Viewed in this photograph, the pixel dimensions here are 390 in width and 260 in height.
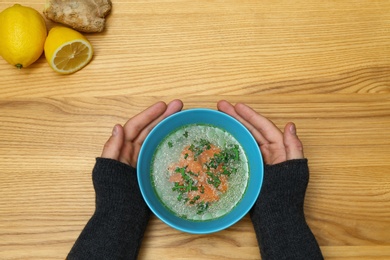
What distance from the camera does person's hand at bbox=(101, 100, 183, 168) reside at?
81 centimetres

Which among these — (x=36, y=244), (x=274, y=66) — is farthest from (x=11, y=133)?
(x=274, y=66)

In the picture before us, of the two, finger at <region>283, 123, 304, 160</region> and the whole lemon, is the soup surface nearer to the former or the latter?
finger at <region>283, 123, 304, 160</region>

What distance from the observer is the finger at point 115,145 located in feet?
2.64

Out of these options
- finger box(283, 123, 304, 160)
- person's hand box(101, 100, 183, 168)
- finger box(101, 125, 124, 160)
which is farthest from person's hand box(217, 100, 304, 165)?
finger box(101, 125, 124, 160)

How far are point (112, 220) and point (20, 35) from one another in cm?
44

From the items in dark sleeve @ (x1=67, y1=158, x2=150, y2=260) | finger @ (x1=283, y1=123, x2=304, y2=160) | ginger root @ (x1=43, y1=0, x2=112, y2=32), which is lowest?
dark sleeve @ (x1=67, y1=158, x2=150, y2=260)

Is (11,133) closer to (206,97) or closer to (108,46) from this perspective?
(108,46)

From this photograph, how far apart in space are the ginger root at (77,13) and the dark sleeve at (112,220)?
32cm

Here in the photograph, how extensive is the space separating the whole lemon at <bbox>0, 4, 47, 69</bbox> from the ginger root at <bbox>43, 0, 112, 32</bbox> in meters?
0.04

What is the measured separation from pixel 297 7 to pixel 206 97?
0.33 meters

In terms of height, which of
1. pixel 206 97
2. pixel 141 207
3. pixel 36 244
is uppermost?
pixel 206 97

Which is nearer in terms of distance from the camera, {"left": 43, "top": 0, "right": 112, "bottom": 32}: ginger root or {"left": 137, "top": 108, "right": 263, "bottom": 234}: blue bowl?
{"left": 137, "top": 108, "right": 263, "bottom": 234}: blue bowl

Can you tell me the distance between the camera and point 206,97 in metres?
0.90

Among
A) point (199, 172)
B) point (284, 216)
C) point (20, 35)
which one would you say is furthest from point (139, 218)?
point (20, 35)
